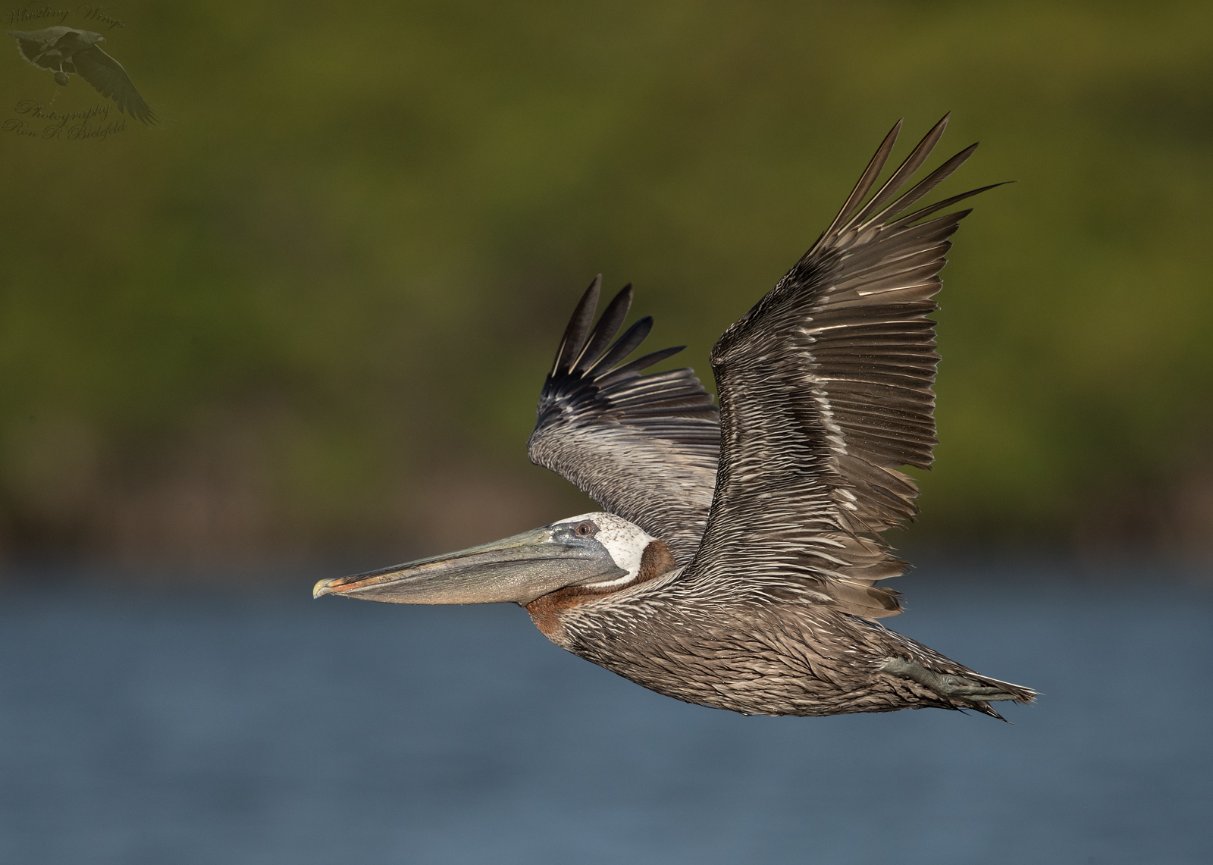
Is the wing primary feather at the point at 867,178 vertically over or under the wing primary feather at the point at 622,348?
over

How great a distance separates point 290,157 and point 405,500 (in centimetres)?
789

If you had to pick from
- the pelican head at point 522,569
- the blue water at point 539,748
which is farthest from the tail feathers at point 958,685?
the blue water at point 539,748

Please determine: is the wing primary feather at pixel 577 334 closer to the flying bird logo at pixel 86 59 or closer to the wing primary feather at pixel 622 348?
the wing primary feather at pixel 622 348

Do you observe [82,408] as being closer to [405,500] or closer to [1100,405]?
[405,500]

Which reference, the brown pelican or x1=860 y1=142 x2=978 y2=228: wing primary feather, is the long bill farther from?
x1=860 y1=142 x2=978 y2=228: wing primary feather

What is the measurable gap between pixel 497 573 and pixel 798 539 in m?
1.18

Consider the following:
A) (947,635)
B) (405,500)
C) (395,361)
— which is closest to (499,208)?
(395,361)

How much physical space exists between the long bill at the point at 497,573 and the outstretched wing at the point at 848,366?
0.85 metres

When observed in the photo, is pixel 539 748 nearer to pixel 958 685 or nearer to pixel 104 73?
pixel 104 73

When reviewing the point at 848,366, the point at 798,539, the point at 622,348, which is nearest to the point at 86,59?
the point at 622,348

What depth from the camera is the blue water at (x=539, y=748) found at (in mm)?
18766

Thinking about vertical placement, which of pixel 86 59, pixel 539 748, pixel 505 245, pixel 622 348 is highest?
pixel 86 59

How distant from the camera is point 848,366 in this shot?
690 cm

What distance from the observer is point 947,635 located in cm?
2466
